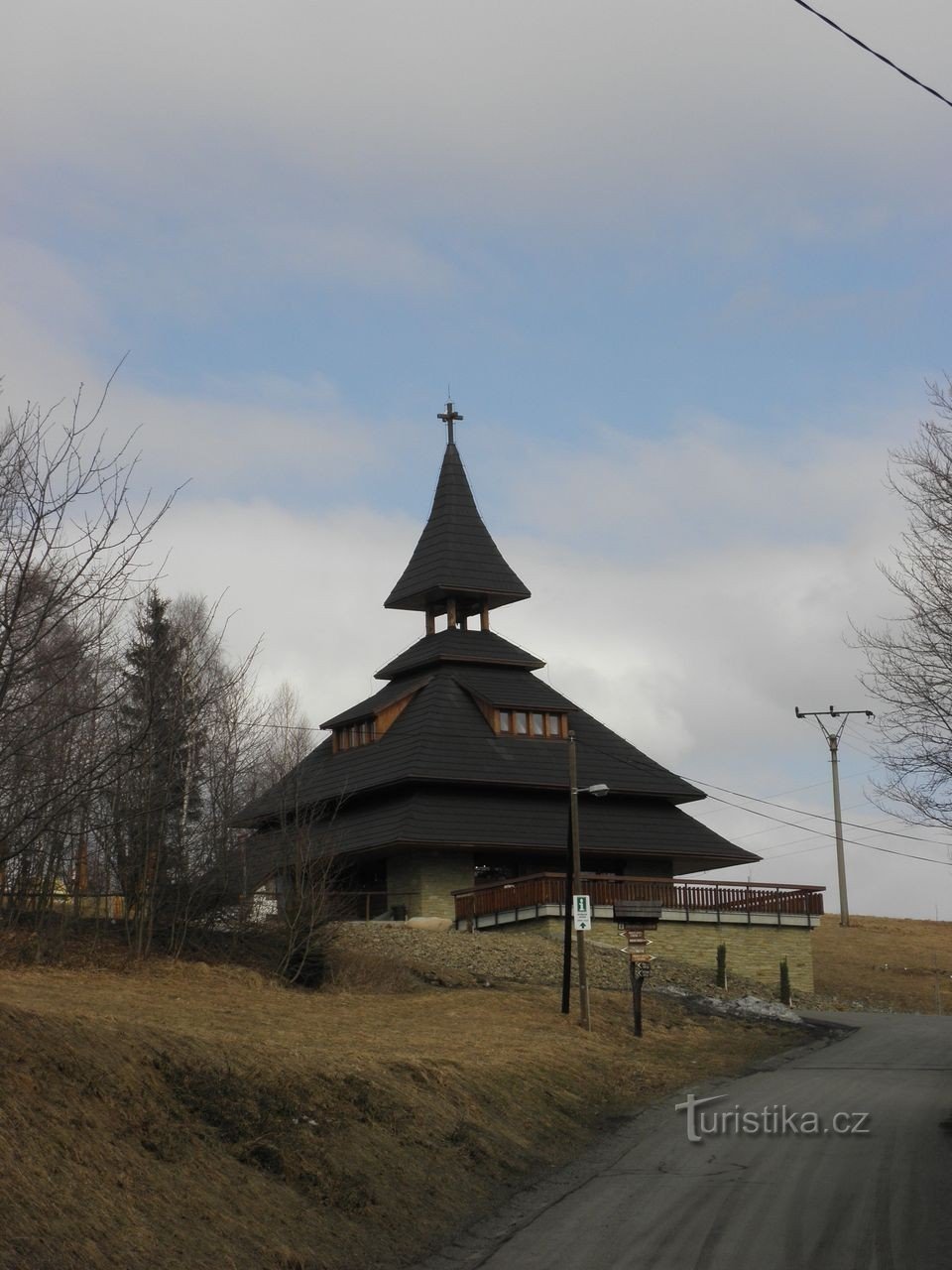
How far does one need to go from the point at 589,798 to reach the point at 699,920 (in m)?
7.84

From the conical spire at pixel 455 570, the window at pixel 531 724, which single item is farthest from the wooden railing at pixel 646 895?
the conical spire at pixel 455 570

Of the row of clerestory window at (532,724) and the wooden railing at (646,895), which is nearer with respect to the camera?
the wooden railing at (646,895)

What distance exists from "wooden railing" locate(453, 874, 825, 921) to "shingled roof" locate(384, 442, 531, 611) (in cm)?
1482

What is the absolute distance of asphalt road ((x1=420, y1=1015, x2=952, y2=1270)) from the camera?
501 inches

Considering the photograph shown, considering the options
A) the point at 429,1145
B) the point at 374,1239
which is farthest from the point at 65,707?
the point at 429,1145

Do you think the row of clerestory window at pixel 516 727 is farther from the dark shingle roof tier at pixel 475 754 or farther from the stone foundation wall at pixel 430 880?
the stone foundation wall at pixel 430 880

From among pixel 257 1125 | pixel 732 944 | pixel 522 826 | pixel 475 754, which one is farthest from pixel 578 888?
pixel 257 1125

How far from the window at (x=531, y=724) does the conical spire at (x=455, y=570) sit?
6.08 metres

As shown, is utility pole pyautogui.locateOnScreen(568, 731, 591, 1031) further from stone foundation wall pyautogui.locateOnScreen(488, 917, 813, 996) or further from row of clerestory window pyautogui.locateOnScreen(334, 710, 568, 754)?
row of clerestory window pyautogui.locateOnScreen(334, 710, 568, 754)

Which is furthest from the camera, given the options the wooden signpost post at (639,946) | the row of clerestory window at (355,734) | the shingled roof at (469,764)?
the row of clerestory window at (355,734)

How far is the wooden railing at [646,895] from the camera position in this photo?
4278 centimetres

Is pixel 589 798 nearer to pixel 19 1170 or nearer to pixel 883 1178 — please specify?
pixel 883 1178

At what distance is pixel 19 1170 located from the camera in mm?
11289

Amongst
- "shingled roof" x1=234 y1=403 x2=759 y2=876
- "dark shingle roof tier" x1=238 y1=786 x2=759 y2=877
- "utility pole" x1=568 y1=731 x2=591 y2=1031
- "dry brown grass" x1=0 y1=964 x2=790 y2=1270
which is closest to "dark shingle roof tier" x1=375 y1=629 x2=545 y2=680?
"shingled roof" x1=234 y1=403 x2=759 y2=876
